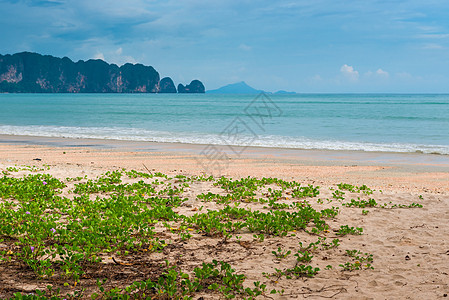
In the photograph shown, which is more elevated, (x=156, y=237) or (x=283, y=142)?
(x=283, y=142)

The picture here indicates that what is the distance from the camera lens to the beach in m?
4.78

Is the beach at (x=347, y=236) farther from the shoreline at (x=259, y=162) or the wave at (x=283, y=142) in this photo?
the wave at (x=283, y=142)

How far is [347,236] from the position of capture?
6691 millimetres

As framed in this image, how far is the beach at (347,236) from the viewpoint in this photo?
478cm

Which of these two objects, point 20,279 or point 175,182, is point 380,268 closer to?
point 20,279

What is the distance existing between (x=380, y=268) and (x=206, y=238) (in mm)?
2731

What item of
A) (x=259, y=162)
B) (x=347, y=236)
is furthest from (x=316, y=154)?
(x=347, y=236)

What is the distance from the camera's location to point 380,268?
534 cm

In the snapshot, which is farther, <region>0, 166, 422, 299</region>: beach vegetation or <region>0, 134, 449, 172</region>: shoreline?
<region>0, 134, 449, 172</region>: shoreline

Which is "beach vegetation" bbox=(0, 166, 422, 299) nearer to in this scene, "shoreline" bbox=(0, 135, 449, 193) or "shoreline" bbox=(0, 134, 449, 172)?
"shoreline" bbox=(0, 135, 449, 193)

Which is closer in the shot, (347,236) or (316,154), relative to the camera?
(347,236)

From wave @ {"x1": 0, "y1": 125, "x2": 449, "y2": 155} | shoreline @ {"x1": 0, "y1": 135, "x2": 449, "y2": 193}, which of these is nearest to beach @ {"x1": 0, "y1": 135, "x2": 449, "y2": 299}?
shoreline @ {"x1": 0, "y1": 135, "x2": 449, "y2": 193}

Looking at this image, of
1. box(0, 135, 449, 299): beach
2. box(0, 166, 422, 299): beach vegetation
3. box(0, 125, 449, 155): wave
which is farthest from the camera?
box(0, 125, 449, 155): wave

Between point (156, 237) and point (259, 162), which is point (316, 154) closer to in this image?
point (259, 162)
